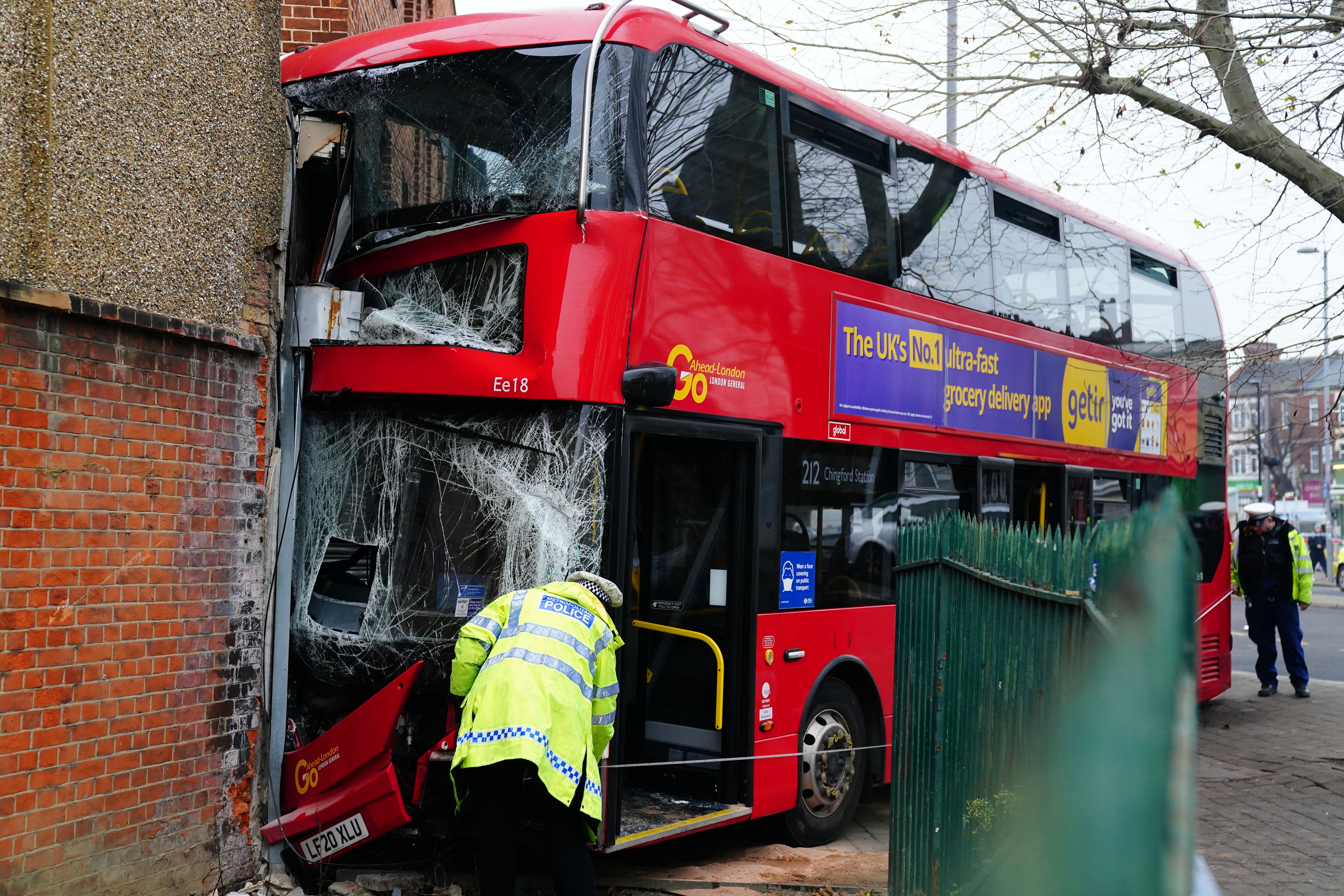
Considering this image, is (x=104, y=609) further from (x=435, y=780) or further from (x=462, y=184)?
(x=462, y=184)

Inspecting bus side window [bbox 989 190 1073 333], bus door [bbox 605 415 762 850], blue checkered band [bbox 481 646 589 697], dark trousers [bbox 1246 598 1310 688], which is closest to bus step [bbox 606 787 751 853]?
bus door [bbox 605 415 762 850]

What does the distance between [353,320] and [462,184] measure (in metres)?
0.86

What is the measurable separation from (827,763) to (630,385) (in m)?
2.77

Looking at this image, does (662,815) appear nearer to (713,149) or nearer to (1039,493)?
(713,149)

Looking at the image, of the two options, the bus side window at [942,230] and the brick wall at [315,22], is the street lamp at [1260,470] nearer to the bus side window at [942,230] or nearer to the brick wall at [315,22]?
the bus side window at [942,230]

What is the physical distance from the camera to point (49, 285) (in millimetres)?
4238

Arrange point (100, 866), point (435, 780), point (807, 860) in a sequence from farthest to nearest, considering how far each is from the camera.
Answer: point (807, 860) < point (435, 780) < point (100, 866)

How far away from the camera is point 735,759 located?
5922mm

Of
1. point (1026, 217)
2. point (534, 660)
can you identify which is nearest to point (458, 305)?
point (534, 660)

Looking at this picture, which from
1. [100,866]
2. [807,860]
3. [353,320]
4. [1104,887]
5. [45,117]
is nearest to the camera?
[1104,887]

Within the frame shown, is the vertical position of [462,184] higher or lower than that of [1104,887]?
higher

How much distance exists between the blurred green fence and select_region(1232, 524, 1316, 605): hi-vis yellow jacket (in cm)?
842

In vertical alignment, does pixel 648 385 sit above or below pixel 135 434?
above

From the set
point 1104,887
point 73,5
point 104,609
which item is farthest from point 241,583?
point 1104,887
